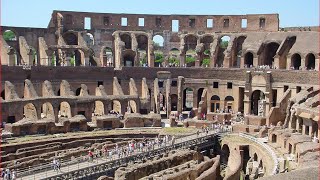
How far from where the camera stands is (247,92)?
4712 cm

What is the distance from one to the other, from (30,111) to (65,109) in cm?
339

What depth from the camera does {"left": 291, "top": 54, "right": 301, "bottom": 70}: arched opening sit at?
159 ft

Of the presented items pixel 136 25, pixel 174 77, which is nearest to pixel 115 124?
pixel 174 77

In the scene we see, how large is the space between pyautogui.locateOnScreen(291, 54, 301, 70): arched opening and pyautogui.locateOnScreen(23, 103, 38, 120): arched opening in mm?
27268

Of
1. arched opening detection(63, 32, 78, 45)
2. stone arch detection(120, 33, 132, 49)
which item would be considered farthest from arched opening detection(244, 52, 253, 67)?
arched opening detection(63, 32, 78, 45)

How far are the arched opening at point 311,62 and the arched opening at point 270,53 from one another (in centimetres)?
Answer: 460

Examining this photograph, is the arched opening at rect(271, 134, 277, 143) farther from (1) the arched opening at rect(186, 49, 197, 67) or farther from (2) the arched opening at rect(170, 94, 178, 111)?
(1) the arched opening at rect(186, 49, 197, 67)

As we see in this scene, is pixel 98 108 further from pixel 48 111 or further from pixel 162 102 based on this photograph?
pixel 162 102

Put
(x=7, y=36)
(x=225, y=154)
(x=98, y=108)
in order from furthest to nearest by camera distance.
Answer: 1. (x=7, y=36)
2. (x=98, y=108)
3. (x=225, y=154)

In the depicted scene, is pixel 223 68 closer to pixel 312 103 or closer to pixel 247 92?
pixel 247 92

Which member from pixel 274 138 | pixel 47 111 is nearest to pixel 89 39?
pixel 47 111

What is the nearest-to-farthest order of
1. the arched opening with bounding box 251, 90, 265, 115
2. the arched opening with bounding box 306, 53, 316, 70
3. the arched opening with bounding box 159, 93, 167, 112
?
1. the arched opening with bounding box 306, 53, 316, 70
2. the arched opening with bounding box 251, 90, 265, 115
3. the arched opening with bounding box 159, 93, 167, 112

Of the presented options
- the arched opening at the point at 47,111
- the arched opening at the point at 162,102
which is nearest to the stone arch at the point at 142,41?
the arched opening at the point at 162,102

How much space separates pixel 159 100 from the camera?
4600 centimetres
